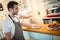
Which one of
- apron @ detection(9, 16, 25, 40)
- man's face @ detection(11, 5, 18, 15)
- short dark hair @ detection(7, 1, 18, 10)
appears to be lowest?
apron @ detection(9, 16, 25, 40)

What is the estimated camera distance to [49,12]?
1.11m

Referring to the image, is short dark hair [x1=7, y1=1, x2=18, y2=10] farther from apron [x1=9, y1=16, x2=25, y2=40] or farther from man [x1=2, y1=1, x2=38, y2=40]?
apron [x1=9, y1=16, x2=25, y2=40]

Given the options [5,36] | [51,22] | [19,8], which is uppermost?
[19,8]

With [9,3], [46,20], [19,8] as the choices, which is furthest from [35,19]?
[9,3]

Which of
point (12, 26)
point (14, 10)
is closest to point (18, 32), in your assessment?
point (12, 26)

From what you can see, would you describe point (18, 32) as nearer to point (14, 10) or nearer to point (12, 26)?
point (12, 26)

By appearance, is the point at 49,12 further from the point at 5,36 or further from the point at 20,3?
the point at 5,36

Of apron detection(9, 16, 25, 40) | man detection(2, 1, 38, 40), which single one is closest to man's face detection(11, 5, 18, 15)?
man detection(2, 1, 38, 40)

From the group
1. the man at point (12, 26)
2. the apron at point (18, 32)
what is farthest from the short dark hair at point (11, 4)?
Result: the apron at point (18, 32)

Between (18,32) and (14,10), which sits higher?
(14,10)

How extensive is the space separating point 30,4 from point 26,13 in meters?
0.11

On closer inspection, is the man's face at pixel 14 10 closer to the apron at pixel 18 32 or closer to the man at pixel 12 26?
Answer: the man at pixel 12 26

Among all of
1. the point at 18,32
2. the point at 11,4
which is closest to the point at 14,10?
the point at 11,4

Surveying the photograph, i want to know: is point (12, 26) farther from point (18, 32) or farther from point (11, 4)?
point (11, 4)
